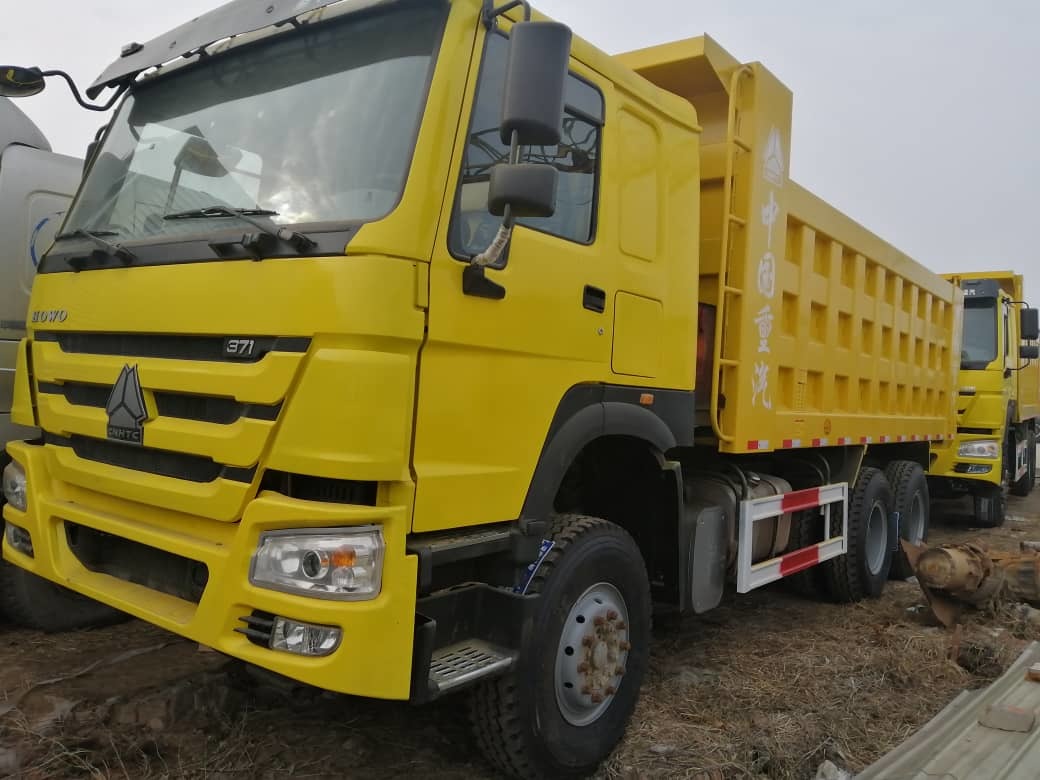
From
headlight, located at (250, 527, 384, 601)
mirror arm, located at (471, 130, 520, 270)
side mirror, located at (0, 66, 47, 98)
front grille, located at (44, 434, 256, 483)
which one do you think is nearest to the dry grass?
headlight, located at (250, 527, 384, 601)

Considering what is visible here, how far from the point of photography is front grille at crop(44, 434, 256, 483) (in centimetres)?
229

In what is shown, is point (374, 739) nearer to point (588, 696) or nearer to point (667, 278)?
point (588, 696)

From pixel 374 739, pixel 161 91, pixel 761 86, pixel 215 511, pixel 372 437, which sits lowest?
pixel 374 739

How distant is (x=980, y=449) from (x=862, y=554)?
4.45m

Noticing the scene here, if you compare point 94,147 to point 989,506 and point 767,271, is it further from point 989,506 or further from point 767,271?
point 989,506

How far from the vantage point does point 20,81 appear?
10.5 ft

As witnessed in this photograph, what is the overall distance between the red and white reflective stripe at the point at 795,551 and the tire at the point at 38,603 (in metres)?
3.09

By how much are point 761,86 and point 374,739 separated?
3453mm

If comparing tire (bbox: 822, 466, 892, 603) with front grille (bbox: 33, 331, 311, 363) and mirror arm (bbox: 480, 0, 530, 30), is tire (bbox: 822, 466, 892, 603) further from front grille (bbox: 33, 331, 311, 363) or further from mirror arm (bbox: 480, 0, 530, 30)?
front grille (bbox: 33, 331, 311, 363)

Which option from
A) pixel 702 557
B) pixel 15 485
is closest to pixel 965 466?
pixel 702 557

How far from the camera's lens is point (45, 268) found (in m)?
3.04

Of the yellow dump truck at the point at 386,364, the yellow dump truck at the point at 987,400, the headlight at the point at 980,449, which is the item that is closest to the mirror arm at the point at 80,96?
the yellow dump truck at the point at 386,364

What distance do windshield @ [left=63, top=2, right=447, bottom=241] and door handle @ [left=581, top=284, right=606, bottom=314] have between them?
0.83m

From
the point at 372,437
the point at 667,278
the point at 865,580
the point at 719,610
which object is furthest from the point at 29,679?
the point at 865,580
